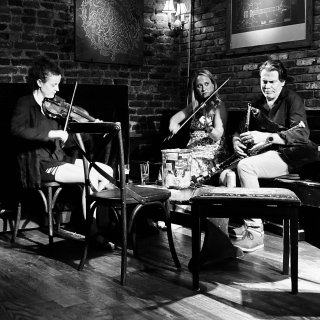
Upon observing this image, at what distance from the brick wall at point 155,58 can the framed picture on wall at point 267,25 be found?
0.22 feet

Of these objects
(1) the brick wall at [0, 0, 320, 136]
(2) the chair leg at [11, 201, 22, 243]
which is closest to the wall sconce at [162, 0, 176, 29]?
(1) the brick wall at [0, 0, 320, 136]

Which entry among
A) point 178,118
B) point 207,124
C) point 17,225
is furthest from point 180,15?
point 17,225

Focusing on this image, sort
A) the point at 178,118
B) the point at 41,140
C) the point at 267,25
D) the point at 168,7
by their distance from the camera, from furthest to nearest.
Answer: the point at 168,7, the point at 267,25, the point at 178,118, the point at 41,140

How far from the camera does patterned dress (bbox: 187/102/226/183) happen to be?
4398 mm

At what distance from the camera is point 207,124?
4.68 metres

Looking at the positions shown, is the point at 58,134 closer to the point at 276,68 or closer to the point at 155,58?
the point at 276,68

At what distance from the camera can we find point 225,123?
4.68 metres

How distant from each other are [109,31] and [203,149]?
1826 mm

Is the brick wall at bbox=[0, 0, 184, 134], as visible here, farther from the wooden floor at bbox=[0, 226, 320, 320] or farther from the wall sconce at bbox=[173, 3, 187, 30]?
the wooden floor at bbox=[0, 226, 320, 320]

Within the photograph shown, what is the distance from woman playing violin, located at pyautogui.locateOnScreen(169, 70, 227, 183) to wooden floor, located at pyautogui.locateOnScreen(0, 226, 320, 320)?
3.10 feet

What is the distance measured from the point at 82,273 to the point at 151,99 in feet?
10.3

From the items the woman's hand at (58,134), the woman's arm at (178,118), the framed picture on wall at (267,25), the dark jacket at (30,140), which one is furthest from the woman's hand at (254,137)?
the dark jacket at (30,140)

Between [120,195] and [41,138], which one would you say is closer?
[120,195]

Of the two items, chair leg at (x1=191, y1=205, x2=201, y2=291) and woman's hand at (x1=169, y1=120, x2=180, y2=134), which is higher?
woman's hand at (x1=169, y1=120, x2=180, y2=134)
